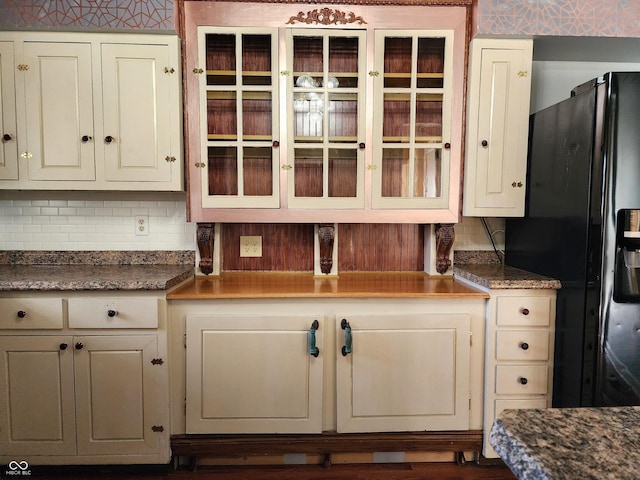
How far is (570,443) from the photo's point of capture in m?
0.44

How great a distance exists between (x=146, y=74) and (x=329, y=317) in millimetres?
1446

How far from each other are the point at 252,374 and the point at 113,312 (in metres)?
0.66

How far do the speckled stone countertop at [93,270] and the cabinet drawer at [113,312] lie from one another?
60 mm

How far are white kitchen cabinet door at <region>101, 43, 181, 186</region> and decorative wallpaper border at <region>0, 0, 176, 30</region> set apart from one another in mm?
Answer: 98

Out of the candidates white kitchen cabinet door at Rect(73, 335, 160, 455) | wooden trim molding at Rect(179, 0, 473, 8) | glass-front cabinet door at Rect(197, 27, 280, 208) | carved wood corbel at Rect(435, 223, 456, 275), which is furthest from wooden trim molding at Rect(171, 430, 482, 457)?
wooden trim molding at Rect(179, 0, 473, 8)

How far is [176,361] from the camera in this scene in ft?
5.31

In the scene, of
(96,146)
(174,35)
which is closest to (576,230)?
(174,35)

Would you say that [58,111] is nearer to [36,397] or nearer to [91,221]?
[91,221]

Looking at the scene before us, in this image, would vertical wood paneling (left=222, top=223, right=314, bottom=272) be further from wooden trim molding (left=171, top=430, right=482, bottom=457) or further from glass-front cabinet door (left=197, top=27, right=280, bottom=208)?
wooden trim molding (left=171, top=430, right=482, bottom=457)

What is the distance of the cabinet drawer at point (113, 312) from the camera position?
155 cm

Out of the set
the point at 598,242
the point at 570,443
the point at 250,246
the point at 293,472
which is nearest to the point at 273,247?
the point at 250,246

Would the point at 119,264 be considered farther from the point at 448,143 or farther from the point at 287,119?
the point at 448,143

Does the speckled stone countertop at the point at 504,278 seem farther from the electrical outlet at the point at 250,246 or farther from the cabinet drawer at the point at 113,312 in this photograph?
the cabinet drawer at the point at 113,312

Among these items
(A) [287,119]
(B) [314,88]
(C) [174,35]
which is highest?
(C) [174,35]
